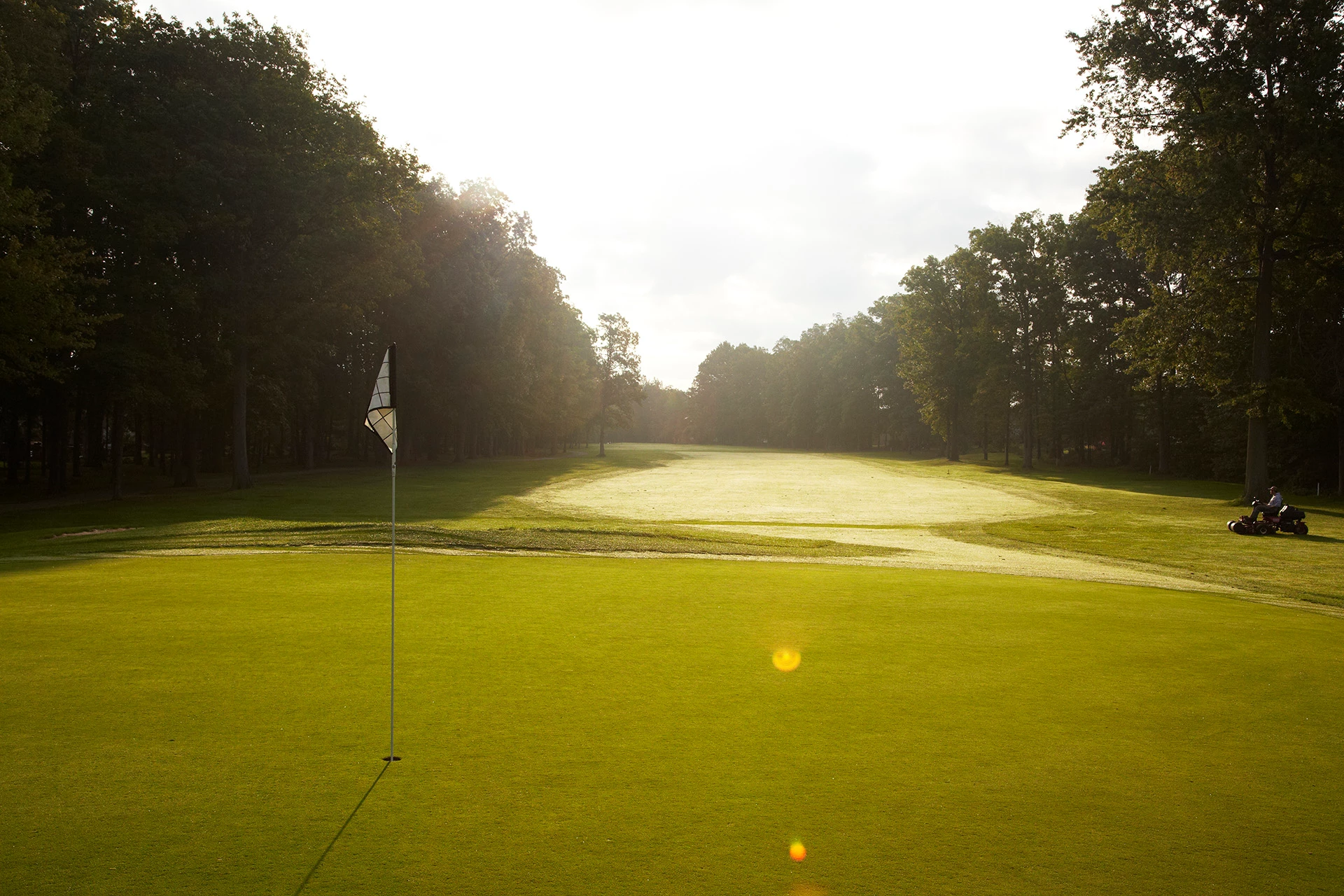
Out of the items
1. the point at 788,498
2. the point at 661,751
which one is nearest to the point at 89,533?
the point at 661,751

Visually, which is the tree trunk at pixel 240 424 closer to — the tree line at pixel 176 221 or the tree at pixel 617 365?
the tree line at pixel 176 221

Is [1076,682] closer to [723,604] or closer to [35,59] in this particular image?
[723,604]

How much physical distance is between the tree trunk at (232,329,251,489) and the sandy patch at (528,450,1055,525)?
1267 centimetres

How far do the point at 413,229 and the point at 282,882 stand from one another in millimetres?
56130

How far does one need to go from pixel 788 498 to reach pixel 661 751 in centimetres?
3210

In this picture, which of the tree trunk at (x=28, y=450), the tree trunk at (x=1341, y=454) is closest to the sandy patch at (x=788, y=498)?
the tree trunk at (x=1341, y=454)

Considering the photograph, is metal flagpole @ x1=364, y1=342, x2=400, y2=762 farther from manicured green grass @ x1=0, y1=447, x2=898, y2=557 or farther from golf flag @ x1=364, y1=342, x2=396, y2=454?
manicured green grass @ x1=0, y1=447, x2=898, y2=557

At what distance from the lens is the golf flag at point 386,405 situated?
6098mm

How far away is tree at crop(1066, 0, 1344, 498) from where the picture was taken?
2998 centimetres

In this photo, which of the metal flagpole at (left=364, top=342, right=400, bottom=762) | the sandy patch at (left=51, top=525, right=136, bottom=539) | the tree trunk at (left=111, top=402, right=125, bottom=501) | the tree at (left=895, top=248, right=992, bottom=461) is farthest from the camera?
the tree at (left=895, top=248, right=992, bottom=461)

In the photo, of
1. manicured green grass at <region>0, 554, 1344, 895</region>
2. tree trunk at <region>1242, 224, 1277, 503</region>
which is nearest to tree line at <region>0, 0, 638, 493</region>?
manicured green grass at <region>0, 554, 1344, 895</region>

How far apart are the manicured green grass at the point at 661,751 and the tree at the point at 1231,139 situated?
86.2 ft

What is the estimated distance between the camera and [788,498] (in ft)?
123

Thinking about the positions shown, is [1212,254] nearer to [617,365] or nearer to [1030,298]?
[1030,298]
